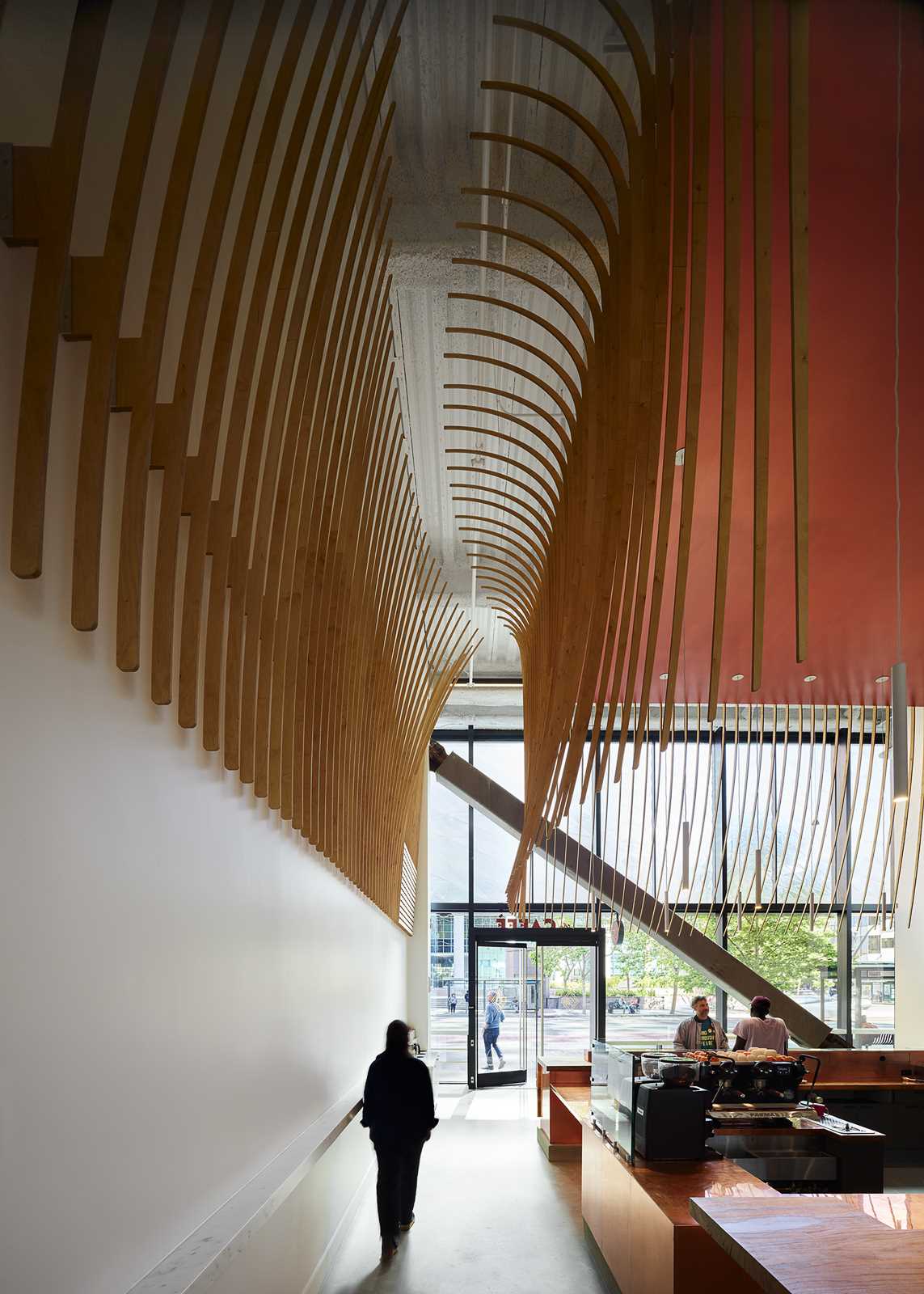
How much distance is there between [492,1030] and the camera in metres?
14.5

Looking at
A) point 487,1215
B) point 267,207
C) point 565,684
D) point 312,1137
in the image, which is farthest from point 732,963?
point 267,207

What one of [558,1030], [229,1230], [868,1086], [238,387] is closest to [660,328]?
[238,387]

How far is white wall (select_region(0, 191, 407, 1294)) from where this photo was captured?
77.0 inches

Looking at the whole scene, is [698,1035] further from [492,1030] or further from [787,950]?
[787,950]

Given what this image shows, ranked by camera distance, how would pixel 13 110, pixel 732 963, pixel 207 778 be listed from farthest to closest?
1. pixel 732 963
2. pixel 207 778
3. pixel 13 110

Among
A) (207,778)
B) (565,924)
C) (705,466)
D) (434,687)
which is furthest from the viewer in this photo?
(565,924)

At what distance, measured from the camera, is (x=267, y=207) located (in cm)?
368

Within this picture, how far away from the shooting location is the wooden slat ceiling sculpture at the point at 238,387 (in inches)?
80.5

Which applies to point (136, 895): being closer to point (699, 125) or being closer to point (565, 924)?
point (699, 125)

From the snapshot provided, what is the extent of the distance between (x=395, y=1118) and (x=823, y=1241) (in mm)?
3949

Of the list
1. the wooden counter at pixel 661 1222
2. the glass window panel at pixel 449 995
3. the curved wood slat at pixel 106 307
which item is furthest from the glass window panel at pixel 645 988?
the curved wood slat at pixel 106 307

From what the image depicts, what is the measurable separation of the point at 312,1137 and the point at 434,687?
143 inches

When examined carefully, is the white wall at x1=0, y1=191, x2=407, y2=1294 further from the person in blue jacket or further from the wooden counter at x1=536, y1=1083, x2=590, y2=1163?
the person in blue jacket

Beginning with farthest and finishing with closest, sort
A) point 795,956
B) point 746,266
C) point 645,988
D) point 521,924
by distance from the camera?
1. point 521,924
2. point 645,988
3. point 795,956
4. point 746,266
